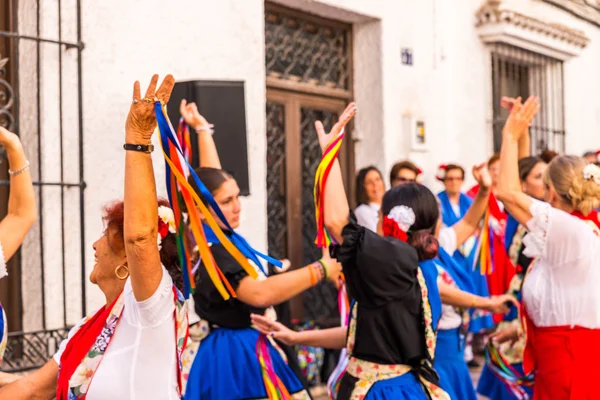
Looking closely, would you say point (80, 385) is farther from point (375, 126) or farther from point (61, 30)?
point (375, 126)

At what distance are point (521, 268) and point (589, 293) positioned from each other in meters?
1.45

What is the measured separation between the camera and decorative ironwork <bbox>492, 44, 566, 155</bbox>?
966 centimetres

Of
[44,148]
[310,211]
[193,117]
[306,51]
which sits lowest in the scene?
[310,211]

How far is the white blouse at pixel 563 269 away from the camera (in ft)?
13.0

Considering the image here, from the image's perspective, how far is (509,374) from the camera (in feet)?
16.5

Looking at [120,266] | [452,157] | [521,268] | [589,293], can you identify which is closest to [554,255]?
[589,293]

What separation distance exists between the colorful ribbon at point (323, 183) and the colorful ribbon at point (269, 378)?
2.04 feet

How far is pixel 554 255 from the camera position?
4.03 metres

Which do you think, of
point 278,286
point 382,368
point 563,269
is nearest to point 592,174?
point 563,269

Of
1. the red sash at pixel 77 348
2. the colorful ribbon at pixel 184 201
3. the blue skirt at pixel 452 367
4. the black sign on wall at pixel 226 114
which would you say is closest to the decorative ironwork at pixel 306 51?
the black sign on wall at pixel 226 114

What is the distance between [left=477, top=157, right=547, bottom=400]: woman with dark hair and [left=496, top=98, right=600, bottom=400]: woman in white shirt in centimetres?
96

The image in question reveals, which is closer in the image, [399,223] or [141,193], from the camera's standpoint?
[141,193]

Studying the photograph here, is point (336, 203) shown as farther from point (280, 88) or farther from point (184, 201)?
point (280, 88)

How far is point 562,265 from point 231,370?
160 centimetres
